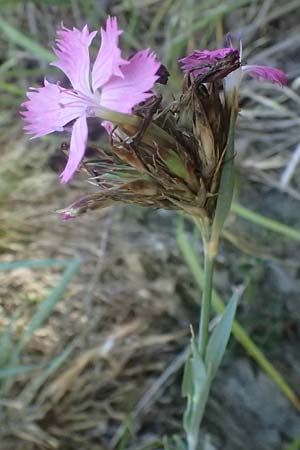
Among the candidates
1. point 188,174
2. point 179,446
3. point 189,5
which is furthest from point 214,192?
point 189,5

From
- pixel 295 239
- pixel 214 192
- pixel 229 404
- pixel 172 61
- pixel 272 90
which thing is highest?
pixel 214 192

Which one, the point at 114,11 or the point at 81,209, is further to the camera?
the point at 114,11

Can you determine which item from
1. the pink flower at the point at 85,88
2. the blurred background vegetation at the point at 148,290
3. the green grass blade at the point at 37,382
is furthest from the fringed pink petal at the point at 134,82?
the green grass blade at the point at 37,382

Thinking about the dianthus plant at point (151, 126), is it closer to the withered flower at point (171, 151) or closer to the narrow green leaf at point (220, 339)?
the withered flower at point (171, 151)

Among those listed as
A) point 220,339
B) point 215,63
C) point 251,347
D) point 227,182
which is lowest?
point 251,347

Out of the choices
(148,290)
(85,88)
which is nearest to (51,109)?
(85,88)

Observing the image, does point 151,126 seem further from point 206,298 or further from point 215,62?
point 206,298

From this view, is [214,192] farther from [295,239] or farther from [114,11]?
[114,11]
